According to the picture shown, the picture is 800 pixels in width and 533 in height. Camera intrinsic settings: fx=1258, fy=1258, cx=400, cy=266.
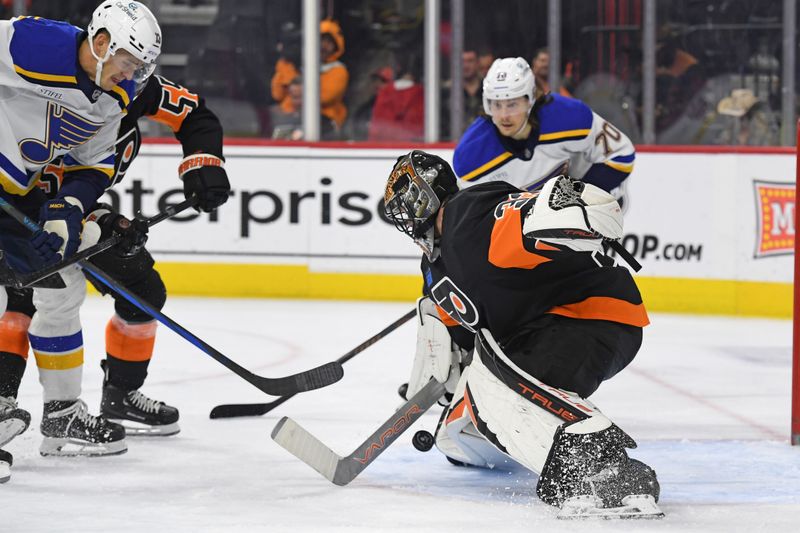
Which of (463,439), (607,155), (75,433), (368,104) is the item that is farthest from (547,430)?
(368,104)

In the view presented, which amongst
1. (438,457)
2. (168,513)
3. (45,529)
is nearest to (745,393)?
(438,457)

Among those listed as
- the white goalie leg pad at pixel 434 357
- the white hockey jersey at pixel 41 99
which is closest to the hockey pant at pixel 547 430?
the white goalie leg pad at pixel 434 357

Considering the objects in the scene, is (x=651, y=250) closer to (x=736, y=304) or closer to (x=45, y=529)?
(x=736, y=304)

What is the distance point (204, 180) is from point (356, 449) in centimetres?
77

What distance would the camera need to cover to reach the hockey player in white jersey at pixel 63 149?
262 cm

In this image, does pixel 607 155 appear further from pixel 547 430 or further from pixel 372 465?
pixel 547 430

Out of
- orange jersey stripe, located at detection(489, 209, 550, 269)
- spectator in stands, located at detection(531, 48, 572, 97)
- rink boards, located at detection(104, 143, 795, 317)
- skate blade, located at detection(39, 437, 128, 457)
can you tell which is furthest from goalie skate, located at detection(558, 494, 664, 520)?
spectator in stands, located at detection(531, 48, 572, 97)

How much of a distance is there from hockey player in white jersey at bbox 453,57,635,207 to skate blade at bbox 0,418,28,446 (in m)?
1.37

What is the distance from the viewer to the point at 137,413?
3.11m

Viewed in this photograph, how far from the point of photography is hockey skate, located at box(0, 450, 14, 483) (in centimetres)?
255

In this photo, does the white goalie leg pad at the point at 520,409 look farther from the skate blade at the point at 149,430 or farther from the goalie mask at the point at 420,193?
the skate blade at the point at 149,430

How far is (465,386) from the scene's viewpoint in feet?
8.27

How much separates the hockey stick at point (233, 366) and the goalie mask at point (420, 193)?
1.73ft

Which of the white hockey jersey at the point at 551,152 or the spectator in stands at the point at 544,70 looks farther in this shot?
the spectator in stands at the point at 544,70
